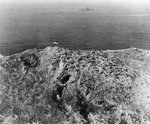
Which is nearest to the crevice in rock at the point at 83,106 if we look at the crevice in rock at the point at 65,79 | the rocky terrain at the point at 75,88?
the rocky terrain at the point at 75,88

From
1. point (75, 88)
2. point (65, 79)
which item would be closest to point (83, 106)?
point (75, 88)

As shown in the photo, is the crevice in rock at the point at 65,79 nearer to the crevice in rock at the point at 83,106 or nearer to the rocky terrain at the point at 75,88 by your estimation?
the rocky terrain at the point at 75,88

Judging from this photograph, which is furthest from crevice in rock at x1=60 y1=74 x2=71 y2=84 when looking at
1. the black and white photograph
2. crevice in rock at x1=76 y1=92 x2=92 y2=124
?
crevice in rock at x1=76 y1=92 x2=92 y2=124

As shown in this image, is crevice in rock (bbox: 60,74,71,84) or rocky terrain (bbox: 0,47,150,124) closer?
rocky terrain (bbox: 0,47,150,124)

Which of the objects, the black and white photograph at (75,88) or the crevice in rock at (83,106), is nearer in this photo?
the black and white photograph at (75,88)

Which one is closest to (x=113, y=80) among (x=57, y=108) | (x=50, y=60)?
(x=57, y=108)

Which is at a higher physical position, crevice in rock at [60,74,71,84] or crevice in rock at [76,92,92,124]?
crevice in rock at [60,74,71,84]

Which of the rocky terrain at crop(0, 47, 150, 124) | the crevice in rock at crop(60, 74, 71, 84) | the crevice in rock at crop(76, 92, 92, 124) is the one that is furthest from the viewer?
the crevice in rock at crop(60, 74, 71, 84)

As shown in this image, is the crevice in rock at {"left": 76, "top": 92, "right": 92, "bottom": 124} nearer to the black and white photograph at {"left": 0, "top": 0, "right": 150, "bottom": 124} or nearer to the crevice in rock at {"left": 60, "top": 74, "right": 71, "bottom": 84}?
the black and white photograph at {"left": 0, "top": 0, "right": 150, "bottom": 124}

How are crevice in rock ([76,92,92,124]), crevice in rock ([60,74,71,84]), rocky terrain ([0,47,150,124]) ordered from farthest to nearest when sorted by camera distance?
crevice in rock ([60,74,71,84]), crevice in rock ([76,92,92,124]), rocky terrain ([0,47,150,124])

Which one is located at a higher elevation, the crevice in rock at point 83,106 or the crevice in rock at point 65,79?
the crevice in rock at point 65,79
